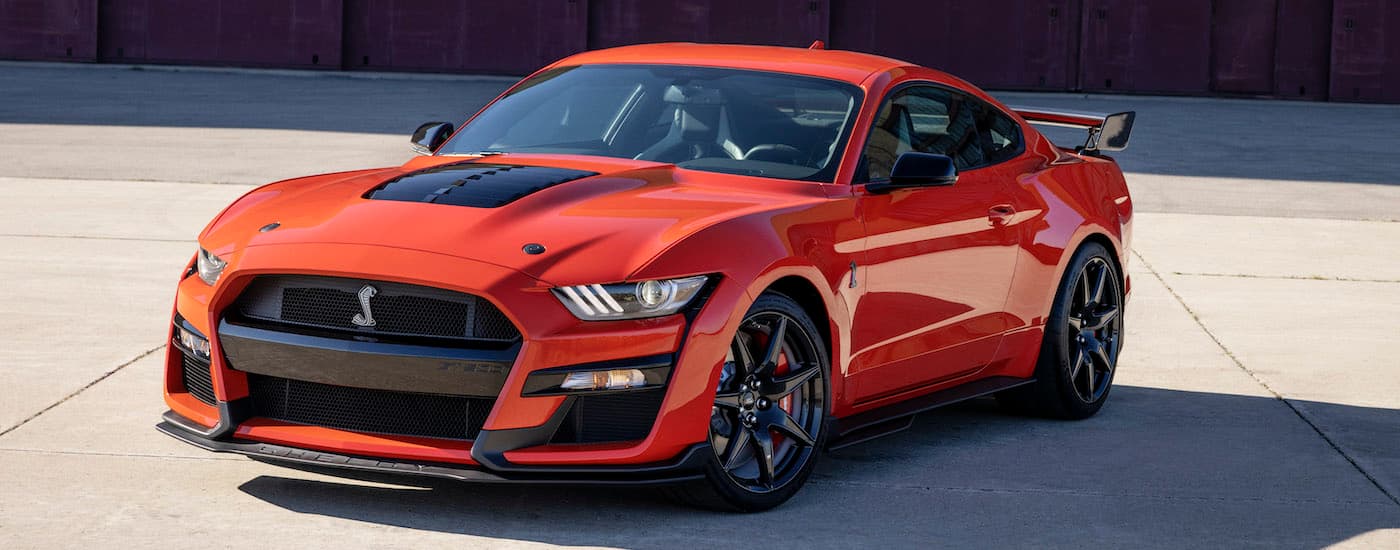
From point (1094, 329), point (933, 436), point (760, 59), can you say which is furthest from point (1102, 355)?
point (760, 59)

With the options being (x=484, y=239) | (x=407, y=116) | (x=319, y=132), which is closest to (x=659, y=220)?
(x=484, y=239)

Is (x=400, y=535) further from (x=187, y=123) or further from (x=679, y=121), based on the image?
(x=187, y=123)

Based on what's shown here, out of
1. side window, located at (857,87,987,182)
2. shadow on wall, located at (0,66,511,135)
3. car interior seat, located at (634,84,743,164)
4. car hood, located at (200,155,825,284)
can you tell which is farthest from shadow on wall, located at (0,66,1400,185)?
car hood, located at (200,155,825,284)

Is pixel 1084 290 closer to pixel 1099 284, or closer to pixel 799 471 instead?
pixel 1099 284

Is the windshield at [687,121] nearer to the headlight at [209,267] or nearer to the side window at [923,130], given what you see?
the side window at [923,130]

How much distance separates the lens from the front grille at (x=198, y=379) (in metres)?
5.42

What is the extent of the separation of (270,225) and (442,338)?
0.75m

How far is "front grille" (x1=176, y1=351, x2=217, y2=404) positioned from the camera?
542 cm

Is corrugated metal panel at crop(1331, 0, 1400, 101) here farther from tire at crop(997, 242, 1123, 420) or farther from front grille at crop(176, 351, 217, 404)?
front grille at crop(176, 351, 217, 404)

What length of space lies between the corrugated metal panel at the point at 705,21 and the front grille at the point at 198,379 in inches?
907

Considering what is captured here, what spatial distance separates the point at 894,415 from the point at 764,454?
839 millimetres

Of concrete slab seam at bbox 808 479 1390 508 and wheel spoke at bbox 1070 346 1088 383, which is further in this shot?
wheel spoke at bbox 1070 346 1088 383

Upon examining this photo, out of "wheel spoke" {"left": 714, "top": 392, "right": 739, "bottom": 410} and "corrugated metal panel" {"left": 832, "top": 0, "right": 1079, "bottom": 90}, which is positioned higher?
"corrugated metal panel" {"left": 832, "top": 0, "right": 1079, "bottom": 90}

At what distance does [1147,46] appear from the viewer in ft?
92.3
